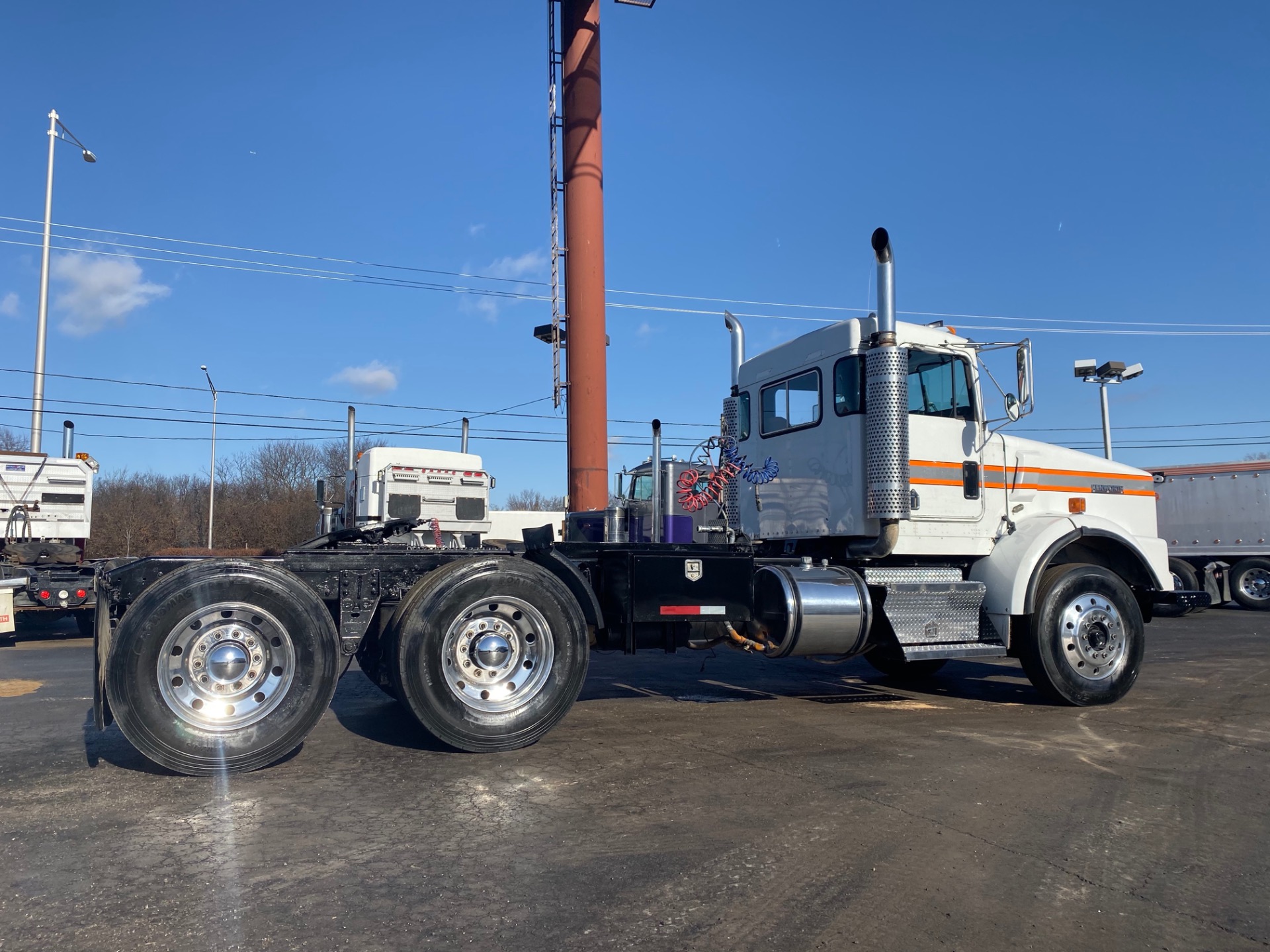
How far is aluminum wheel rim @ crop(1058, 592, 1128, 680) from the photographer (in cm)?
812

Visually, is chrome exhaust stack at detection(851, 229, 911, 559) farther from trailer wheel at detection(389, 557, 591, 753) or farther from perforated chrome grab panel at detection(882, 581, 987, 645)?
trailer wheel at detection(389, 557, 591, 753)

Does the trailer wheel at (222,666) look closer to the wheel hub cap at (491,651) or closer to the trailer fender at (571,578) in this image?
the wheel hub cap at (491,651)

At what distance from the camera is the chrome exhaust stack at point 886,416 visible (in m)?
7.93

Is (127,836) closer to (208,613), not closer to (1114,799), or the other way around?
(208,613)

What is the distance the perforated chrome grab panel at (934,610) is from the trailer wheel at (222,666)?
15.1 feet

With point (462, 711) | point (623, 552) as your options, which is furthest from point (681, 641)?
point (462, 711)

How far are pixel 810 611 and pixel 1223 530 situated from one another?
18183 mm

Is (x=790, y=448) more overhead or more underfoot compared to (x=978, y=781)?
more overhead

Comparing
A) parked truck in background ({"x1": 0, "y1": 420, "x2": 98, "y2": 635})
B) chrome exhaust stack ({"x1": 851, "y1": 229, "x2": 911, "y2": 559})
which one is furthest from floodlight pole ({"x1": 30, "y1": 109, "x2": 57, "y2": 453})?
chrome exhaust stack ({"x1": 851, "y1": 229, "x2": 911, "y2": 559})

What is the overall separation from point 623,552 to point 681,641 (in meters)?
0.96

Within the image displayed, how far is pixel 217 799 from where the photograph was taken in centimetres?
503

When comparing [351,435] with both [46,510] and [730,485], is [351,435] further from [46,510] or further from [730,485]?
[730,485]

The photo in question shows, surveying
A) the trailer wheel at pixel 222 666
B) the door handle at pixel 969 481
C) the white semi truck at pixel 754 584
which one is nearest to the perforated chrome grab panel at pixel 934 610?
the white semi truck at pixel 754 584

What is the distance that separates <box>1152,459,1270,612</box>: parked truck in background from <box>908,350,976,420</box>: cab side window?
14.8 m
